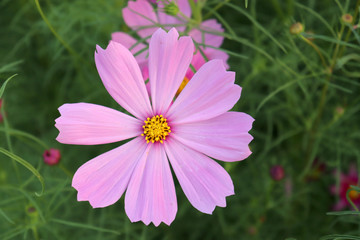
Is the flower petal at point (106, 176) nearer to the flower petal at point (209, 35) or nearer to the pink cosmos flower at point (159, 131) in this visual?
the pink cosmos flower at point (159, 131)

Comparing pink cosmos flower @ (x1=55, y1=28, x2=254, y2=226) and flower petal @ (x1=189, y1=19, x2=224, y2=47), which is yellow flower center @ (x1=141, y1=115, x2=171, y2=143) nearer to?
pink cosmos flower @ (x1=55, y1=28, x2=254, y2=226)

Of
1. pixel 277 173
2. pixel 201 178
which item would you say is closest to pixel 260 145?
pixel 277 173

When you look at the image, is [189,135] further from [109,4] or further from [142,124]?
[109,4]

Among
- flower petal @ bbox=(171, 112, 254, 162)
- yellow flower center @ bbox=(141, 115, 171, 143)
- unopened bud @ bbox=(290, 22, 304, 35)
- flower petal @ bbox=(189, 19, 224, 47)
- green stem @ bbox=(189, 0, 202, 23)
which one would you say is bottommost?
flower petal @ bbox=(171, 112, 254, 162)

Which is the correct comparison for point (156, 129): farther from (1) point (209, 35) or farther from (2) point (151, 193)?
(1) point (209, 35)

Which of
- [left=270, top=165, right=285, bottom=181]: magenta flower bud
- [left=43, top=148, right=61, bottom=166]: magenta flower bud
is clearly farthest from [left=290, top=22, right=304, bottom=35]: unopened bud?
[left=43, top=148, right=61, bottom=166]: magenta flower bud

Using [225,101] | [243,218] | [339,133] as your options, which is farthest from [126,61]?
[339,133]
